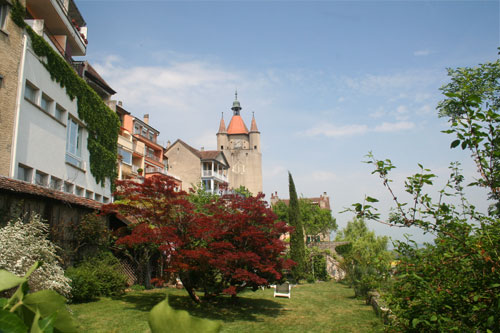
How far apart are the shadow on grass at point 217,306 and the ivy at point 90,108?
9.21 m

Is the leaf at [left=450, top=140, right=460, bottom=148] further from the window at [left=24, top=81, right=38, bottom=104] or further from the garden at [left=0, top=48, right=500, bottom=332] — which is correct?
the window at [left=24, top=81, right=38, bottom=104]

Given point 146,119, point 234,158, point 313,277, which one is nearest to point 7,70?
point 313,277

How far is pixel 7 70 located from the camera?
14.0 metres

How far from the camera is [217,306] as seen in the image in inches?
610

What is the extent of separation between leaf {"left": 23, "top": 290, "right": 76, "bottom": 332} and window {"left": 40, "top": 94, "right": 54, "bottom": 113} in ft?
60.3

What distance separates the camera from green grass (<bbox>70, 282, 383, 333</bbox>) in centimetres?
1105

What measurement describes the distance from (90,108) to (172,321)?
2285 cm

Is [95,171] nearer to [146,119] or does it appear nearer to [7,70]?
[7,70]

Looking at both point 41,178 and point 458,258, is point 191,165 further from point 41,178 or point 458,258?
point 458,258

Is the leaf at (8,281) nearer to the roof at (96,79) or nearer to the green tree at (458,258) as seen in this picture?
the green tree at (458,258)

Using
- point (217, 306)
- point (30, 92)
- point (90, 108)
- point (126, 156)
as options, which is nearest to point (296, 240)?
point (217, 306)

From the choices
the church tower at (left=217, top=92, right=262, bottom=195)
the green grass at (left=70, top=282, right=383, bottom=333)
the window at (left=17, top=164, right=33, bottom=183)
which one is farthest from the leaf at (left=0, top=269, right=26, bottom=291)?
the church tower at (left=217, top=92, right=262, bottom=195)

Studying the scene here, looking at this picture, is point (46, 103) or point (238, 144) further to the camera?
point (238, 144)

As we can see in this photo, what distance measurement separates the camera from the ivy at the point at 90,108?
632 inches
